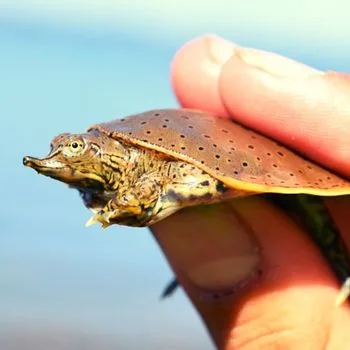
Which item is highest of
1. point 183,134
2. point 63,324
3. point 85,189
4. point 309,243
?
point 183,134

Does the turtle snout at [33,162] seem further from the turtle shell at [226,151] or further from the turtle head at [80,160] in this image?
the turtle shell at [226,151]

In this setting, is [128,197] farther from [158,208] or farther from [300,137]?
[300,137]

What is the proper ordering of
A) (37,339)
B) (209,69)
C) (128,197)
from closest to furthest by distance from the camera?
(128,197)
(209,69)
(37,339)

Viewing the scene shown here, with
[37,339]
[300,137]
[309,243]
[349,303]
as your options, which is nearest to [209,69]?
[300,137]

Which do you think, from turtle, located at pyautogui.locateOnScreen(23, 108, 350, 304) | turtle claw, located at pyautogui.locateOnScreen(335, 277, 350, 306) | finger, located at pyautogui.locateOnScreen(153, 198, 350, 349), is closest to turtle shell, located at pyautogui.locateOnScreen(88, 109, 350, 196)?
turtle, located at pyautogui.locateOnScreen(23, 108, 350, 304)

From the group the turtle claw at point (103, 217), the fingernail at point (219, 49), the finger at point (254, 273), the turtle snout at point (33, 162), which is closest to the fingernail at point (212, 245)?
the finger at point (254, 273)
